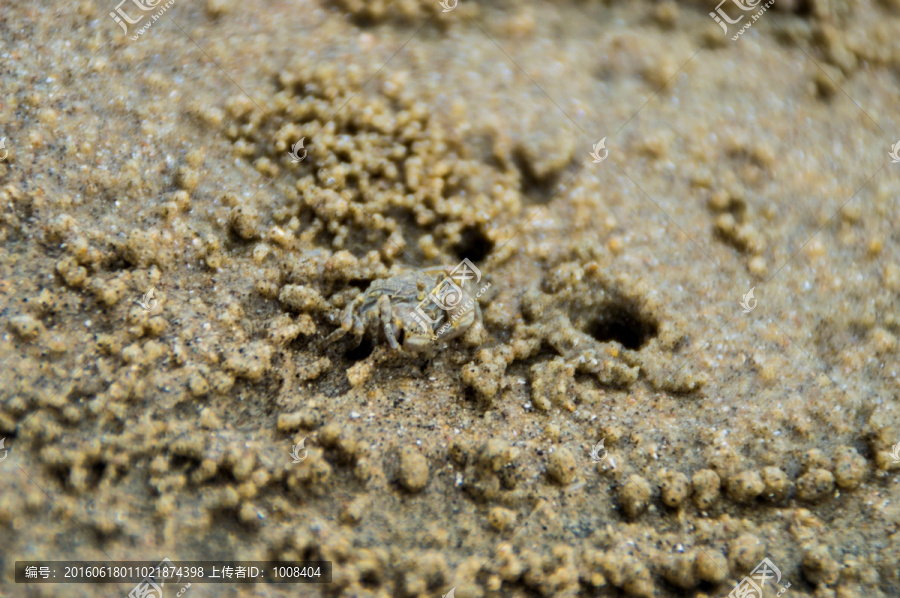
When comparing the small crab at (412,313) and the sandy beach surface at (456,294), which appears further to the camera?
the small crab at (412,313)

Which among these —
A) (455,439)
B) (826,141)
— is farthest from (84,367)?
(826,141)

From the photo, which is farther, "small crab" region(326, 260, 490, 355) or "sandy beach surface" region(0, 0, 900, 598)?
"small crab" region(326, 260, 490, 355)

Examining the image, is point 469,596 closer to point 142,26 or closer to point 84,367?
point 84,367
